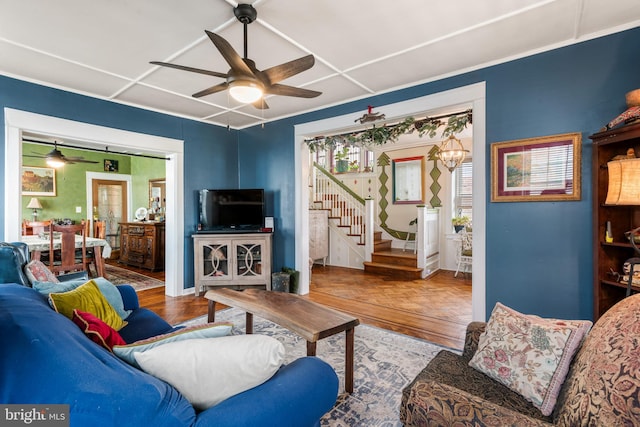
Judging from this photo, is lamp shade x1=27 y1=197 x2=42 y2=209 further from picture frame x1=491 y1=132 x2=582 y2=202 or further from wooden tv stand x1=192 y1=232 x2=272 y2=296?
picture frame x1=491 y1=132 x2=582 y2=202

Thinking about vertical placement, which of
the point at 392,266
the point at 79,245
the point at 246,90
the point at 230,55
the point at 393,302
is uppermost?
the point at 230,55

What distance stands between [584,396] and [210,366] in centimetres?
123

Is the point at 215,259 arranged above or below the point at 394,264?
above

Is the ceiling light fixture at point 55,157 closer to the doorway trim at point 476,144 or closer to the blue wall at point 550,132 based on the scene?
the doorway trim at point 476,144

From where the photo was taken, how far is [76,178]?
7.30 metres

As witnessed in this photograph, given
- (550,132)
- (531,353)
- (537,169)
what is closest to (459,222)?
(537,169)

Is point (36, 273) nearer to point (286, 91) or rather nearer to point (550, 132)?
point (286, 91)

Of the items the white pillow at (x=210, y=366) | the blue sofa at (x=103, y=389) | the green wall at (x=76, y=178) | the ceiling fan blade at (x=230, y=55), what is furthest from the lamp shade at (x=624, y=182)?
the green wall at (x=76, y=178)

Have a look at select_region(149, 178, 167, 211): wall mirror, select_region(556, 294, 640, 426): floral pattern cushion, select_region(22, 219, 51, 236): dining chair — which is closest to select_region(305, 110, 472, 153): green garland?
select_region(556, 294, 640, 426): floral pattern cushion

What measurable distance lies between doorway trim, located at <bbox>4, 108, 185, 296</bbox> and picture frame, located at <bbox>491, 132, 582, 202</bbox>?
4.13 metres

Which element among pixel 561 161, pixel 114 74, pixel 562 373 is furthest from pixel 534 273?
pixel 114 74

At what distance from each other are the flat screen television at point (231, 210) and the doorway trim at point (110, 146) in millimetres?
355

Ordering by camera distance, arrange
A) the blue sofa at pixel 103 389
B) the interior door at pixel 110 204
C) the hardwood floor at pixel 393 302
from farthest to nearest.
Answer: the interior door at pixel 110 204 < the hardwood floor at pixel 393 302 < the blue sofa at pixel 103 389

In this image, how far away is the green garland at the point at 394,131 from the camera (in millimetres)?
3377
